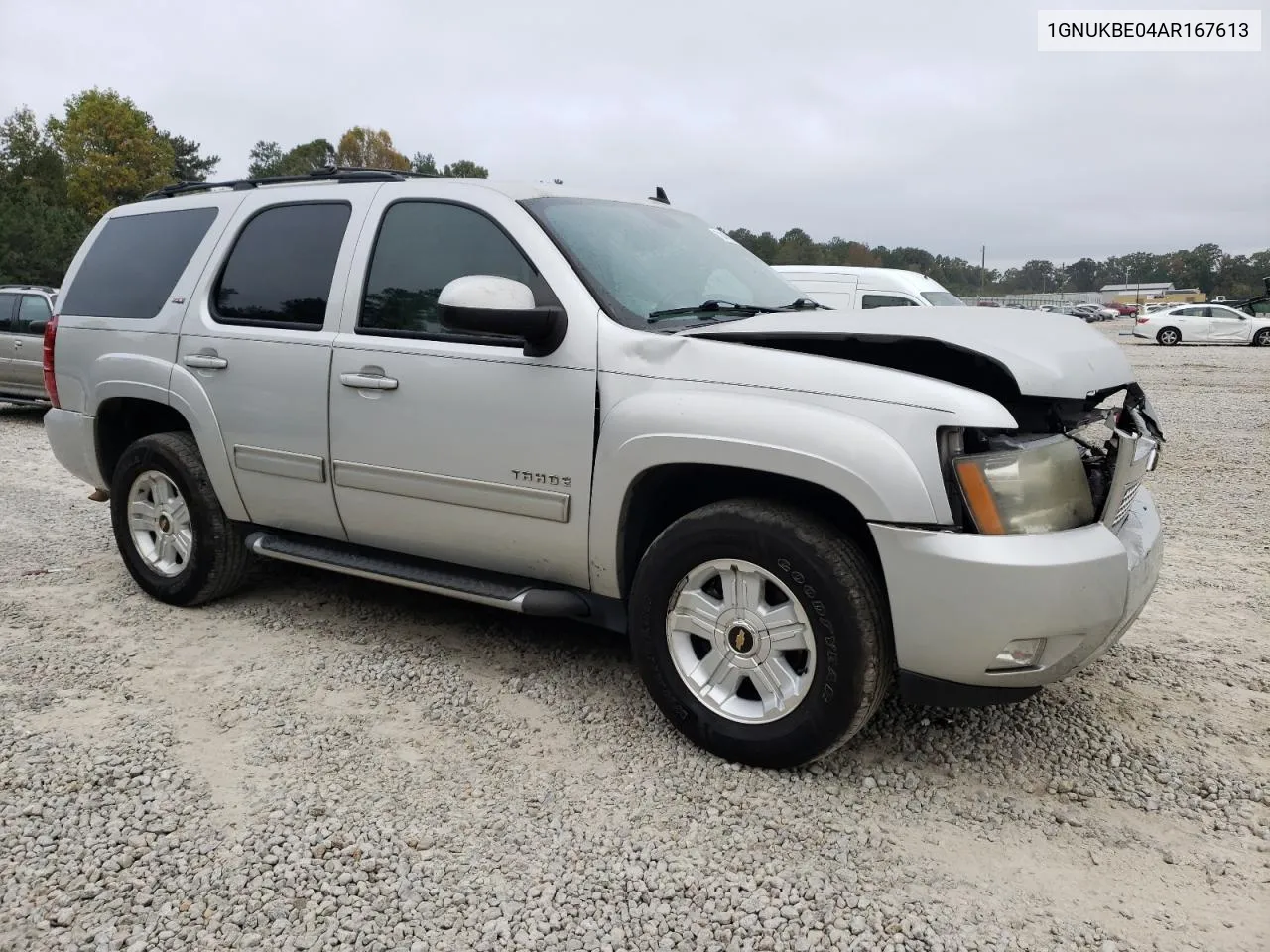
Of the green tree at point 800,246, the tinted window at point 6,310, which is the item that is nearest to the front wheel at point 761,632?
the tinted window at point 6,310

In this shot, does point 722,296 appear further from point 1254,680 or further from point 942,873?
point 1254,680

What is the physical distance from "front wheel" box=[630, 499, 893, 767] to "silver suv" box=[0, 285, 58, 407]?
10.8 metres

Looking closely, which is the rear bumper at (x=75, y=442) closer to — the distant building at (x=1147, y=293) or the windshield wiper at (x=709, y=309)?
the windshield wiper at (x=709, y=309)

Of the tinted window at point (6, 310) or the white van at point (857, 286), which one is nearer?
the tinted window at point (6, 310)

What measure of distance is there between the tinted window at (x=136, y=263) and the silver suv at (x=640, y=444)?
2cm

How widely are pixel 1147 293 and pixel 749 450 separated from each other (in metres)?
116

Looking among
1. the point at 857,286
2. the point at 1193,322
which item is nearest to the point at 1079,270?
the point at 1193,322

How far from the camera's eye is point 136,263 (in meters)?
4.76

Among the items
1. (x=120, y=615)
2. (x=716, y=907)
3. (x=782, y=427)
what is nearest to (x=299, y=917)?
(x=716, y=907)

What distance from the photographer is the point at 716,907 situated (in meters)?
2.46

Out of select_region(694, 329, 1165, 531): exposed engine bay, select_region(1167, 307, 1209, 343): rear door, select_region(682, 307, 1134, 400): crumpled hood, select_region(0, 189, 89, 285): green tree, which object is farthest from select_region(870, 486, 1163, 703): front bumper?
select_region(0, 189, 89, 285): green tree

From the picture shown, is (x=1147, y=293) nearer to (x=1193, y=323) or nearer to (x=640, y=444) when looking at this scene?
(x=1193, y=323)

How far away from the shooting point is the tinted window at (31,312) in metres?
11.5

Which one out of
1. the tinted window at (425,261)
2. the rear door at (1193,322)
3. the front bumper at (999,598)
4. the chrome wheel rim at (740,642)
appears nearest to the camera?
the front bumper at (999,598)
